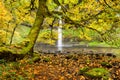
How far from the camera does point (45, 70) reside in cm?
1102

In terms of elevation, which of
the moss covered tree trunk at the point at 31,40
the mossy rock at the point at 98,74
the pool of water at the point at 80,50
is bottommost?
the pool of water at the point at 80,50

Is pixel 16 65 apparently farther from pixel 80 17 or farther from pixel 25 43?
pixel 80 17

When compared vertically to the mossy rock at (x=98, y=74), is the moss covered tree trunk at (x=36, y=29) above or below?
above

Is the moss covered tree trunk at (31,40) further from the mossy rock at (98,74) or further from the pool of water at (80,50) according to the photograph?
the pool of water at (80,50)

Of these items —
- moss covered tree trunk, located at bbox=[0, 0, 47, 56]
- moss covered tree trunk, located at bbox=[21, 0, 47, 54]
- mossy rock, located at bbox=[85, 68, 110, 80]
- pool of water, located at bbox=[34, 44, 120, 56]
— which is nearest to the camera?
mossy rock, located at bbox=[85, 68, 110, 80]

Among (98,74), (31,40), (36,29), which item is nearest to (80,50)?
(36,29)

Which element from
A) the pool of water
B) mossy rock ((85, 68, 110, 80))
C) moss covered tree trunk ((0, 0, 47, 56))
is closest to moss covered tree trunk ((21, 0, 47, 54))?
moss covered tree trunk ((0, 0, 47, 56))

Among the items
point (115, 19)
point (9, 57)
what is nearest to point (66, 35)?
point (115, 19)

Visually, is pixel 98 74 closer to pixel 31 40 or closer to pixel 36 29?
pixel 31 40

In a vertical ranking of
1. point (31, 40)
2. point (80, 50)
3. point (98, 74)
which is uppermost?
point (31, 40)

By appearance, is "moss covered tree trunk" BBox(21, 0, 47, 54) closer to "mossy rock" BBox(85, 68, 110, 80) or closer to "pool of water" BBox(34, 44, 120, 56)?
"mossy rock" BBox(85, 68, 110, 80)

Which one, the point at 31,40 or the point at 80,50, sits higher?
the point at 31,40

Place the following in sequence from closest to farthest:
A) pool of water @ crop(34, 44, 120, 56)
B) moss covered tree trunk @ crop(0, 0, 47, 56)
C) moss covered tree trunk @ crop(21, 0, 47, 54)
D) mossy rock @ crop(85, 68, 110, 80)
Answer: mossy rock @ crop(85, 68, 110, 80) < moss covered tree trunk @ crop(0, 0, 47, 56) < moss covered tree trunk @ crop(21, 0, 47, 54) < pool of water @ crop(34, 44, 120, 56)

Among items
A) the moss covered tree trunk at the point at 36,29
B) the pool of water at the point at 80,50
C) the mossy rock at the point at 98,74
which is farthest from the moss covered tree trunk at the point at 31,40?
the pool of water at the point at 80,50
